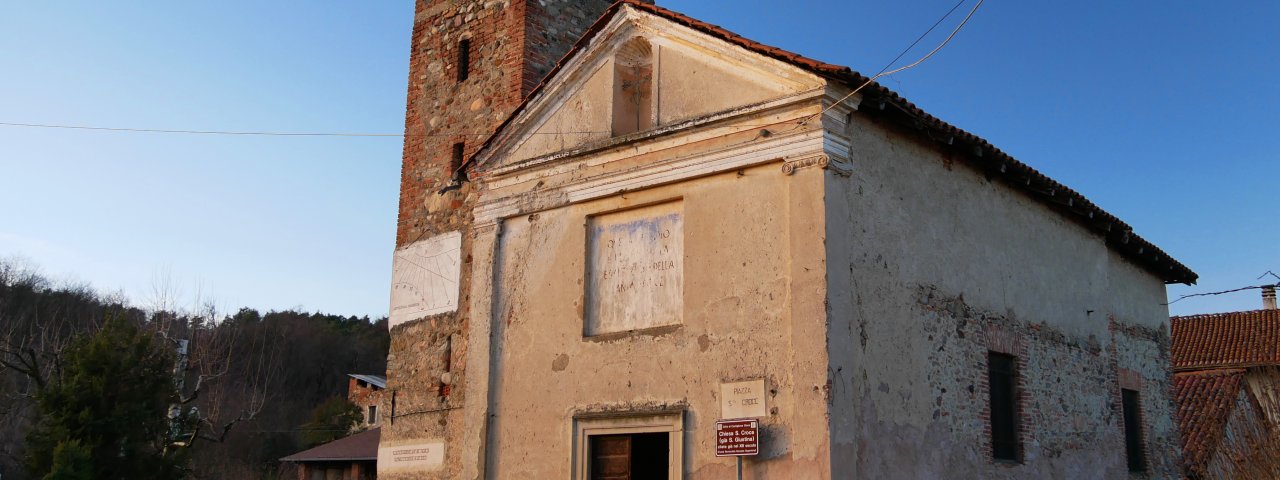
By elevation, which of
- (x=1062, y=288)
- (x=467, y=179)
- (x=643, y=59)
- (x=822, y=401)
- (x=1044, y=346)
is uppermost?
(x=643, y=59)

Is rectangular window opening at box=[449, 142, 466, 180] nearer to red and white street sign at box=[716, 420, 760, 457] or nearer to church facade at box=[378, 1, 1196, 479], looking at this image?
church facade at box=[378, 1, 1196, 479]

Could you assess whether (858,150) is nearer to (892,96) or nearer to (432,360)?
(892,96)

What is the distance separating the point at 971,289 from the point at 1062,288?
2.58 meters

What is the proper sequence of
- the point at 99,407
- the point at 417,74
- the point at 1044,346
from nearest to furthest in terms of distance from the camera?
1. the point at 1044,346
2. the point at 417,74
3. the point at 99,407

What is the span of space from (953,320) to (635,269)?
10.9ft

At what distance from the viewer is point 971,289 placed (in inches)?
423

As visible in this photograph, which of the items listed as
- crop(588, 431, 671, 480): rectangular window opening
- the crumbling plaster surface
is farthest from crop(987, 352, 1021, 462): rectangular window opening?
crop(588, 431, 671, 480): rectangular window opening

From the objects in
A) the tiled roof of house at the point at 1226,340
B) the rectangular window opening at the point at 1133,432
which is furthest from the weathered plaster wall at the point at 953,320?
the tiled roof of house at the point at 1226,340

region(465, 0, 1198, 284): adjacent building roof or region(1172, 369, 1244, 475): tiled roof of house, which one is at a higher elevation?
region(465, 0, 1198, 284): adjacent building roof

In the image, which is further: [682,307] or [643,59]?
[643,59]

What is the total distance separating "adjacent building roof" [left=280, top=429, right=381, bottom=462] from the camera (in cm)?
2694

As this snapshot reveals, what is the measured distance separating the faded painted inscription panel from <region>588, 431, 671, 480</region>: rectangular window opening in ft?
3.65

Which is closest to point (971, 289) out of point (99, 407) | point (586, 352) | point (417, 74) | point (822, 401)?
point (822, 401)

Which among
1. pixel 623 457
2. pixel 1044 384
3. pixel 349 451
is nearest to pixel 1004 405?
pixel 1044 384
